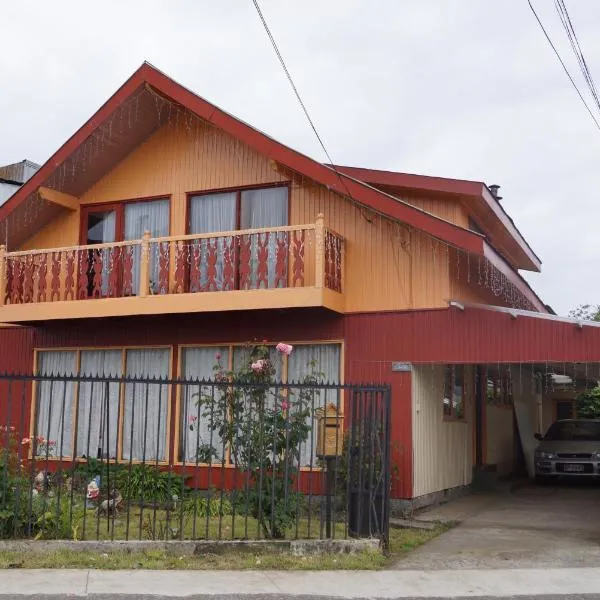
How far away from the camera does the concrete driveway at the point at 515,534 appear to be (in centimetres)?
905

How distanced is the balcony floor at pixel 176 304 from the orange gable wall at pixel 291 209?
31.0 inches

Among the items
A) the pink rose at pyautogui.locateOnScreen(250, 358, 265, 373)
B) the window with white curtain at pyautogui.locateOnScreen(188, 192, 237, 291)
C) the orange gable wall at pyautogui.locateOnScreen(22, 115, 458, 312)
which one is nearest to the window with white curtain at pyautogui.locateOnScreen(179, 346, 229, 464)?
the window with white curtain at pyautogui.locateOnScreen(188, 192, 237, 291)

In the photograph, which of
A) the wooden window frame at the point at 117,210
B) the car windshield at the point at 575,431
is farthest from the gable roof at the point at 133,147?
the car windshield at the point at 575,431

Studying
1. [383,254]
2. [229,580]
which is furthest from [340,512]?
[383,254]

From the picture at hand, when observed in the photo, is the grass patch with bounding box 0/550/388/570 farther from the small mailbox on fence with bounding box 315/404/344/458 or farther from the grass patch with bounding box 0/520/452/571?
the small mailbox on fence with bounding box 315/404/344/458

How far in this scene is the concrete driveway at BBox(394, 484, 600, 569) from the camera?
905 cm

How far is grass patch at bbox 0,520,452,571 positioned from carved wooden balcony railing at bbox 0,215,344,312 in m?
4.75

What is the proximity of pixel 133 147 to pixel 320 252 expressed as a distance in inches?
196

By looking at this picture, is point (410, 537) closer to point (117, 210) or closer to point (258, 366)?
point (258, 366)

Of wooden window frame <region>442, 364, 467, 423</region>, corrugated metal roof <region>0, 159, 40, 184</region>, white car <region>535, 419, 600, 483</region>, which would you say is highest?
corrugated metal roof <region>0, 159, 40, 184</region>

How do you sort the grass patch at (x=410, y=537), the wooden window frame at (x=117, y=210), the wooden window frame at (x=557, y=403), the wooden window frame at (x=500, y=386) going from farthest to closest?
the wooden window frame at (x=557, y=403) → the wooden window frame at (x=500, y=386) → the wooden window frame at (x=117, y=210) → the grass patch at (x=410, y=537)

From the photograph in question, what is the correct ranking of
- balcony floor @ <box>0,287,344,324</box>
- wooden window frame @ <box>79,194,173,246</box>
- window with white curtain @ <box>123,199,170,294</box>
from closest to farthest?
Answer: balcony floor @ <box>0,287,344,324</box> → window with white curtain @ <box>123,199,170,294</box> → wooden window frame @ <box>79,194,173,246</box>

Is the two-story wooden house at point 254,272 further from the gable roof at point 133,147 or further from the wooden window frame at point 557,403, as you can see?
the wooden window frame at point 557,403

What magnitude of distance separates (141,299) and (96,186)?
3272mm
